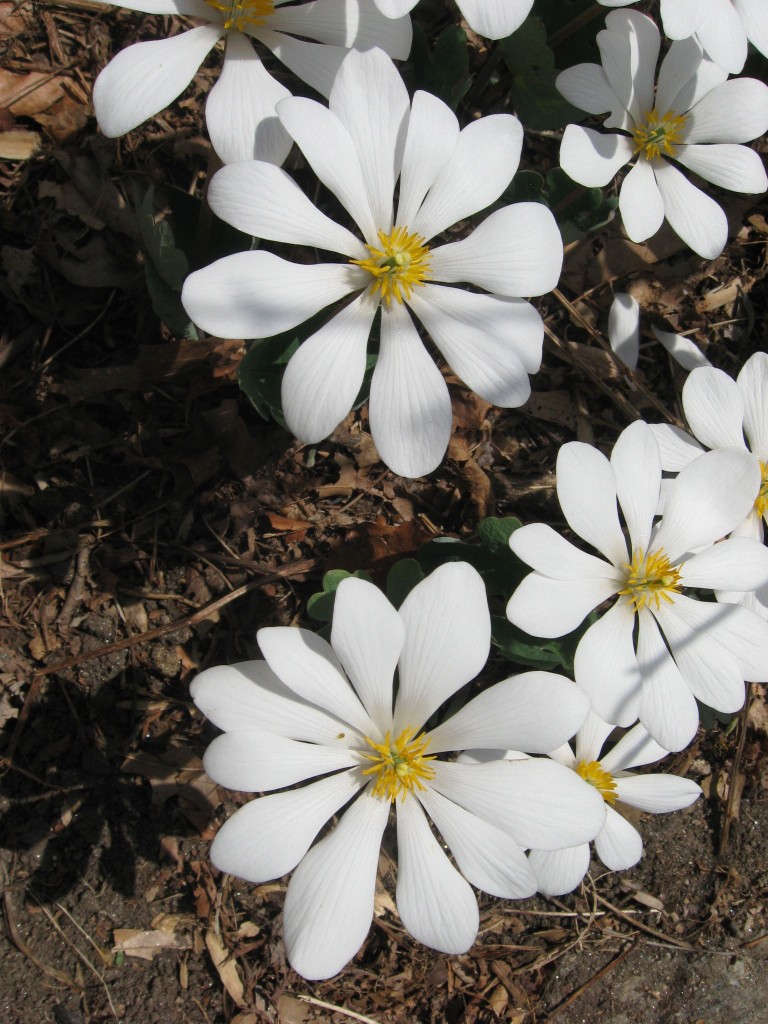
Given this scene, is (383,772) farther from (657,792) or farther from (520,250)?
(520,250)

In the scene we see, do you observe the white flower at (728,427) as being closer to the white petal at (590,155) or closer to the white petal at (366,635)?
the white petal at (590,155)

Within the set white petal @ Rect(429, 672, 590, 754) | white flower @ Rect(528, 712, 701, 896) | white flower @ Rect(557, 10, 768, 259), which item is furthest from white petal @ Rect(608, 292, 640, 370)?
white petal @ Rect(429, 672, 590, 754)

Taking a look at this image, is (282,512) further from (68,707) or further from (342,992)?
(342,992)

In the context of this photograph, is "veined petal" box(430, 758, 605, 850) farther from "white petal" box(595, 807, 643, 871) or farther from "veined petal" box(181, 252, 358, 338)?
"veined petal" box(181, 252, 358, 338)

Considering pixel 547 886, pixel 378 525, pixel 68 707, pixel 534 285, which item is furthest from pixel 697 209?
pixel 68 707

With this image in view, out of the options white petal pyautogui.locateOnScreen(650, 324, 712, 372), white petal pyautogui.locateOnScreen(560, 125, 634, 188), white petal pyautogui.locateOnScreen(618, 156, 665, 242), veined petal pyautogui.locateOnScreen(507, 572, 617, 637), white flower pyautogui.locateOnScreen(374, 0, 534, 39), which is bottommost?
veined petal pyautogui.locateOnScreen(507, 572, 617, 637)

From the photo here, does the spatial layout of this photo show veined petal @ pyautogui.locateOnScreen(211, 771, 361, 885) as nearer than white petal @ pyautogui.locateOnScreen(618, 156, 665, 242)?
Yes
